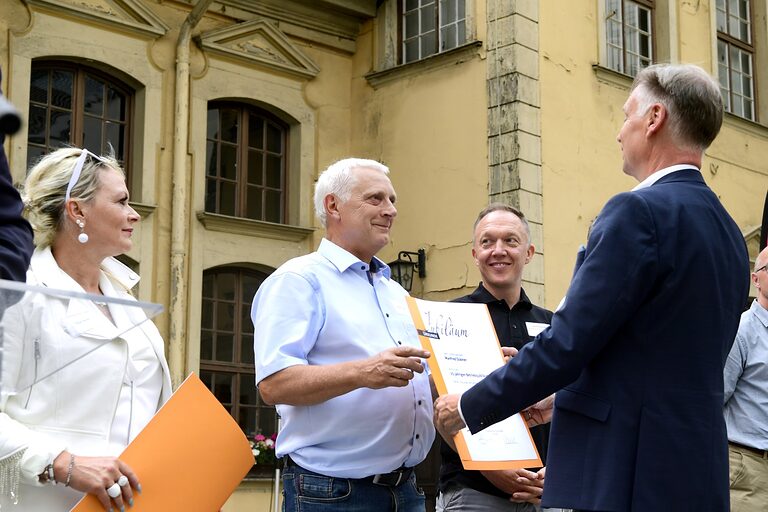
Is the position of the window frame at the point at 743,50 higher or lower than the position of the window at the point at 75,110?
higher

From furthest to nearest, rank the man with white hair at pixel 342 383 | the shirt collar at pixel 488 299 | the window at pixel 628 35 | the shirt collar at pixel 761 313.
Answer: the window at pixel 628 35
the shirt collar at pixel 761 313
the shirt collar at pixel 488 299
the man with white hair at pixel 342 383

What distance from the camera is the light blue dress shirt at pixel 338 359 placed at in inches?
137

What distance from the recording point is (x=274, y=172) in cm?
1372

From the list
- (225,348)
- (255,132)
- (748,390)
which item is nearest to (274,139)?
(255,132)

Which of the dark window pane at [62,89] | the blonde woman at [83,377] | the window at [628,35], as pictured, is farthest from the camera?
the window at [628,35]

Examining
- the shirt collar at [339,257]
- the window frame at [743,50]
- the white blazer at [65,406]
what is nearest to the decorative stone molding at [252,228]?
the window frame at [743,50]

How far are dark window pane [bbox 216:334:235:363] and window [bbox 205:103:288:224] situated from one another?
1.45m

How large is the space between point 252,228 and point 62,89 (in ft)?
8.58

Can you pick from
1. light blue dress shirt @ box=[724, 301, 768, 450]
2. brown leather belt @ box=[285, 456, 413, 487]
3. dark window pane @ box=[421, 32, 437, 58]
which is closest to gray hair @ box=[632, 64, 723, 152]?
brown leather belt @ box=[285, 456, 413, 487]

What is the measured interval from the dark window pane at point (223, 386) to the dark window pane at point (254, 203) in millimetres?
1957

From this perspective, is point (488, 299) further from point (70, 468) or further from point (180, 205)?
point (180, 205)

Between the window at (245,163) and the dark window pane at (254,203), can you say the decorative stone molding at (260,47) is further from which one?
the dark window pane at (254,203)

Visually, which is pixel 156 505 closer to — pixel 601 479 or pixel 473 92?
pixel 601 479

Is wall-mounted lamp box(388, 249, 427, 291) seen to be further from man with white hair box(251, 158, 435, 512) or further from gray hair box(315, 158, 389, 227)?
man with white hair box(251, 158, 435, 512)
